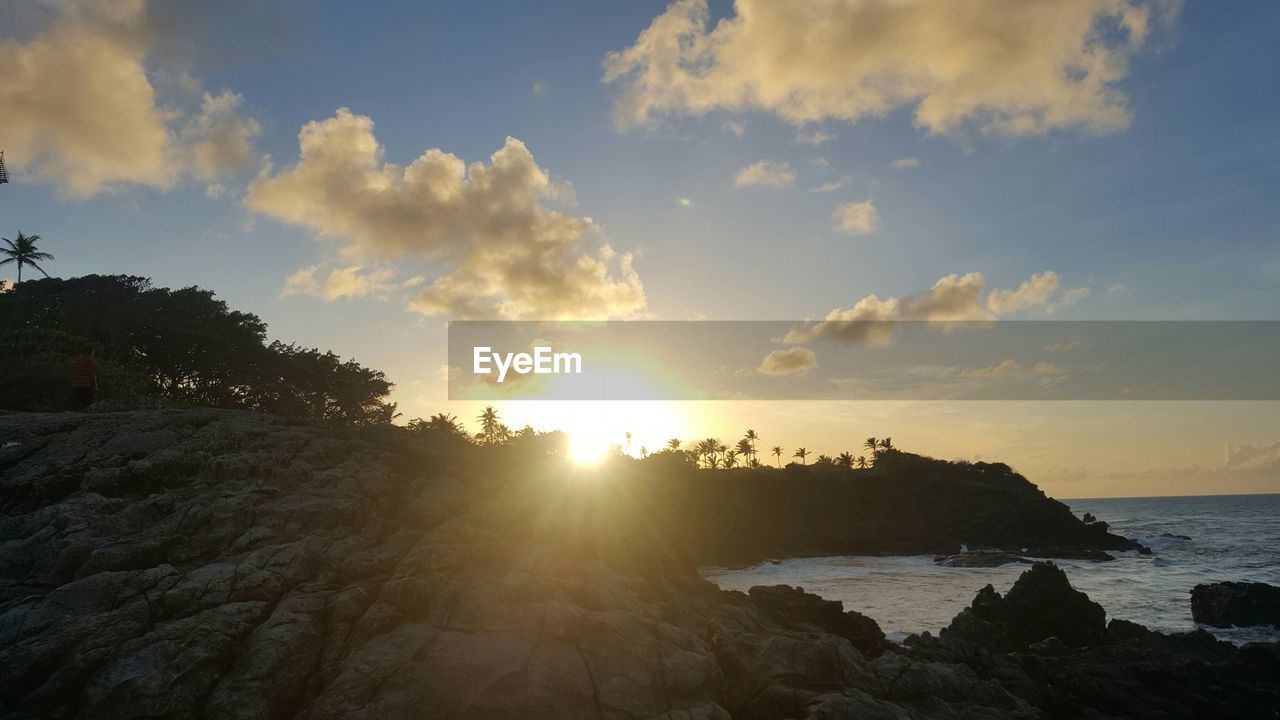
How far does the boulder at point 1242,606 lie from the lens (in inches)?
1491

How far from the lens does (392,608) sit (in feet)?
47.3

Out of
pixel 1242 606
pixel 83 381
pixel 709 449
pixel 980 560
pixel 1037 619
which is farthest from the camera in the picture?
pixel 709 449

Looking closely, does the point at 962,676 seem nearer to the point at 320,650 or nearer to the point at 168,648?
the point at 320,650

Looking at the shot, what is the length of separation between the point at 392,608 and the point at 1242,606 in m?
49.8

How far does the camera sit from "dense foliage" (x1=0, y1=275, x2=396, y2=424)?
50312 millimetres

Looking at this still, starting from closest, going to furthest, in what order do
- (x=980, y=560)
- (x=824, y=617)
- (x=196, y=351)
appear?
(x=824, y=617) < (x=196, y=351) < (x=980, y=560)

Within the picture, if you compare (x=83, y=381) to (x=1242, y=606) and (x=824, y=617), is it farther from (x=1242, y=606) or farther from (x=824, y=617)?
(x=1242, y=606)

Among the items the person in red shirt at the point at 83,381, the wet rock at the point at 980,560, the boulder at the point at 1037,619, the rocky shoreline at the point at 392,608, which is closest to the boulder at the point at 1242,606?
the boulder at the point at 1037,619

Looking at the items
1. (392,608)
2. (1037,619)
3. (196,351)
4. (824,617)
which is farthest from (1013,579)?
(196,351)

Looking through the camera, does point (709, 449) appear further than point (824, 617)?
Yes

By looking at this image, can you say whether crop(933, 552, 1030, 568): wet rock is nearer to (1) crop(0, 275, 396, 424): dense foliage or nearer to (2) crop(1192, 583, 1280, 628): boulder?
(2) crop(1192, 583, 1280, 628): boulder

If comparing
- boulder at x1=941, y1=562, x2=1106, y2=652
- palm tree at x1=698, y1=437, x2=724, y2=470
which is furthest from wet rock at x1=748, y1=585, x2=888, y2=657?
palm tree at x1=698, y1=437, x2=724, y2=470

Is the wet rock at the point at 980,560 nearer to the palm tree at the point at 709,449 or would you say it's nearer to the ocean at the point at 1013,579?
the ocean at the point at 1013,579

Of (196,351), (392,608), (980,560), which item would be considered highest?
(196,351)
